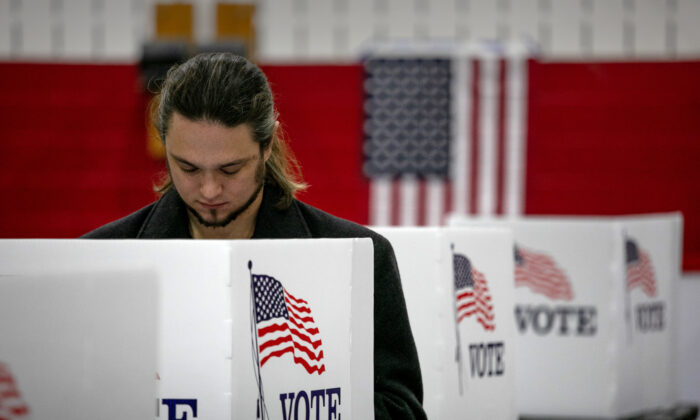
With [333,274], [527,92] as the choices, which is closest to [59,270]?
[333,274]

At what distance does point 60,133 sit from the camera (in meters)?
6.66

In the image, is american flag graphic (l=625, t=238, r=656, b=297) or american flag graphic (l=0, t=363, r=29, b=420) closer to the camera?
american flag graphic (l=0, t=363, r=29, b=420)

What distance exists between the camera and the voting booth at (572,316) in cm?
310

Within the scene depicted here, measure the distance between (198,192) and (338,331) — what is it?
0.39 metres

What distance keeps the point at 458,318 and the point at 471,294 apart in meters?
0.07

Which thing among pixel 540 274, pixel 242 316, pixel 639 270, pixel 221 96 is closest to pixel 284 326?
pixel 242 316

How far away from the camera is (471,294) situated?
2369 millimetres

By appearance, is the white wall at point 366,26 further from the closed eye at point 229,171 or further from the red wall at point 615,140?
the closed eye at point 229,171

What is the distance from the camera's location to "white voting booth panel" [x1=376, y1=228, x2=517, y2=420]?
2268 mm

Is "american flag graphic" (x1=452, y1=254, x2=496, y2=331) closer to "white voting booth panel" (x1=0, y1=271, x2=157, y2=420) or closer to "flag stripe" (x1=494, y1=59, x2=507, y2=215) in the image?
"white voting booth panel" (x1=0, y1=271, x2=157, y2=420)

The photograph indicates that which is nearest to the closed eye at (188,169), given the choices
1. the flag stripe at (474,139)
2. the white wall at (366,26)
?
the flag stripe at (474,139)

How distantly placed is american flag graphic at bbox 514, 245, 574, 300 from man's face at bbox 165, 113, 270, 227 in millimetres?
1356

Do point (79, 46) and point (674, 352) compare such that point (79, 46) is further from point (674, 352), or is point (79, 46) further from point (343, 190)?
point (674, 352)

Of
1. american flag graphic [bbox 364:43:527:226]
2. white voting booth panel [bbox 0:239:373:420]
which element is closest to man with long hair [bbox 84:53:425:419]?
white voting booth panel [bbox 0:239:373:420]
